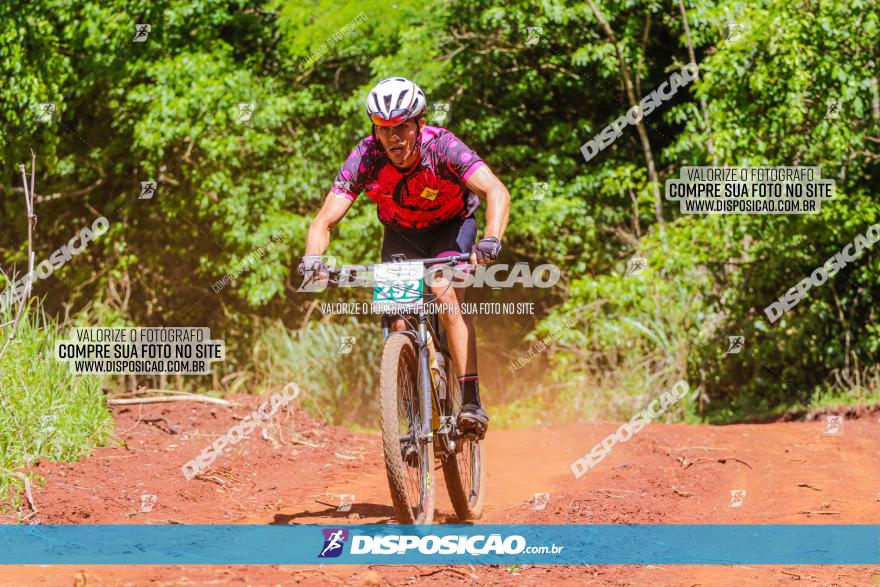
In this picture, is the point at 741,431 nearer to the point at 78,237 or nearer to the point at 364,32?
the point at 364,32

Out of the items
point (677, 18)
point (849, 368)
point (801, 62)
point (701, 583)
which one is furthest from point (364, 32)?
point (701, 583)

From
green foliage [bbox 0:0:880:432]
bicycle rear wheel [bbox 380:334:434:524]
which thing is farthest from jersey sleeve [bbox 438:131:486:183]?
green foliage [bbox 0:0:880:432]

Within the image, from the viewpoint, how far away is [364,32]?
573 inches

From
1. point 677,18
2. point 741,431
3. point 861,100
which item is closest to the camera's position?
point 741,431

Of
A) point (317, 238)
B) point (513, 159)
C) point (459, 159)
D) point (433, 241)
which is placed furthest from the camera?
point (513, 159)

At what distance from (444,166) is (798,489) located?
3.23 meters

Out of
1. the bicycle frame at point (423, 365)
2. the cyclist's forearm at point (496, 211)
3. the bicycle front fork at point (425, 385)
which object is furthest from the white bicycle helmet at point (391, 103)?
the bicycle front fork at point (425, 385)

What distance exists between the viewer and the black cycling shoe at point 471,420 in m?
5.90

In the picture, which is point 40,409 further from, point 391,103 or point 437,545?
point 391,103

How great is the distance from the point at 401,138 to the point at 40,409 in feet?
11.0

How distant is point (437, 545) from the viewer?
550 cm

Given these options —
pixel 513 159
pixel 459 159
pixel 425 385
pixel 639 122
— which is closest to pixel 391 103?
A: pixel 459 159

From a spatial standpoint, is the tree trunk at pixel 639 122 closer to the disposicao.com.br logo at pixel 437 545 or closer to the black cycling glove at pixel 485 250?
the black cycling glove at pixel 485 250

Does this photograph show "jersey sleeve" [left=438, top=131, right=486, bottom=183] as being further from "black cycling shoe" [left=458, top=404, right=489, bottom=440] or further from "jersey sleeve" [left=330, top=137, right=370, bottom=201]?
"black cycling shoe" [left=458, top=404, right=489, bottom=440]
